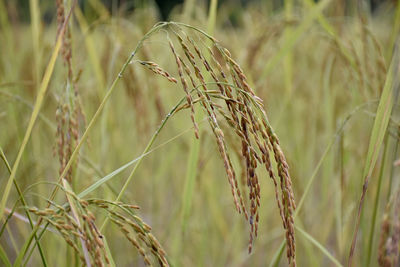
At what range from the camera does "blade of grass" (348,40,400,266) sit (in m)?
0.56

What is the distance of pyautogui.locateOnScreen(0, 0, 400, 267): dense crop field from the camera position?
466 millimetres

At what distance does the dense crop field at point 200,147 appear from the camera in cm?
47

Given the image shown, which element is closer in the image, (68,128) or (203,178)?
(68,128)

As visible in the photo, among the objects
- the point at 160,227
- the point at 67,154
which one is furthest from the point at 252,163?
the point at 160,227

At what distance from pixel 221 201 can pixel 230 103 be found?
115cm

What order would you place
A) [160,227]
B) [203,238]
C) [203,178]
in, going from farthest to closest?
[160,227], [203,178], [203,238]

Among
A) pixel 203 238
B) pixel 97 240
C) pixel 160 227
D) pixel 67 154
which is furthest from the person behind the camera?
pixel 160 227

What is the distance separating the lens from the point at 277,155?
427 millimetres

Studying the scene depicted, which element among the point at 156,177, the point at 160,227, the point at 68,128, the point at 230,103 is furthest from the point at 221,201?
the point at 230,103

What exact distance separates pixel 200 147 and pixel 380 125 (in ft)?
1.64

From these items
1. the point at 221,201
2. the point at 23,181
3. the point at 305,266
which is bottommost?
the point at 305,266

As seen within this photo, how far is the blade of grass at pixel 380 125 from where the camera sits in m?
0.56

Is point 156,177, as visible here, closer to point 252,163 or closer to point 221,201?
point 221,201

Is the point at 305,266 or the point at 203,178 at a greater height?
the point at 203,178
